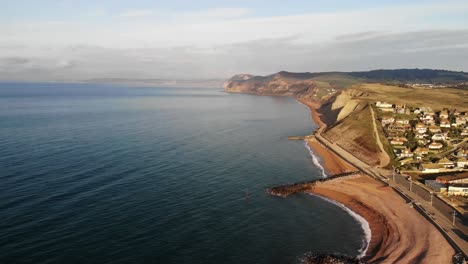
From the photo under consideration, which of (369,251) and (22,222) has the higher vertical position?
(22,222)

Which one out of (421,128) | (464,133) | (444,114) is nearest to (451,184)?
(421,128)

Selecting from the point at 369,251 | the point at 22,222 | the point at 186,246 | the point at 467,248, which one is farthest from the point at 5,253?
the point at 467,248

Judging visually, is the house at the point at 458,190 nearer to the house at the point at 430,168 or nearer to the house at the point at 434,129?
the house at the point at 430,168

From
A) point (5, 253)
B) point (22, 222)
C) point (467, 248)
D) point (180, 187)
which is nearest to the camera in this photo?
point (5, 253)

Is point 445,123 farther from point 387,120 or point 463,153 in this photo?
point 463,153

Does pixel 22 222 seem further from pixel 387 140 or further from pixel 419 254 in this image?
pixel 387 140
